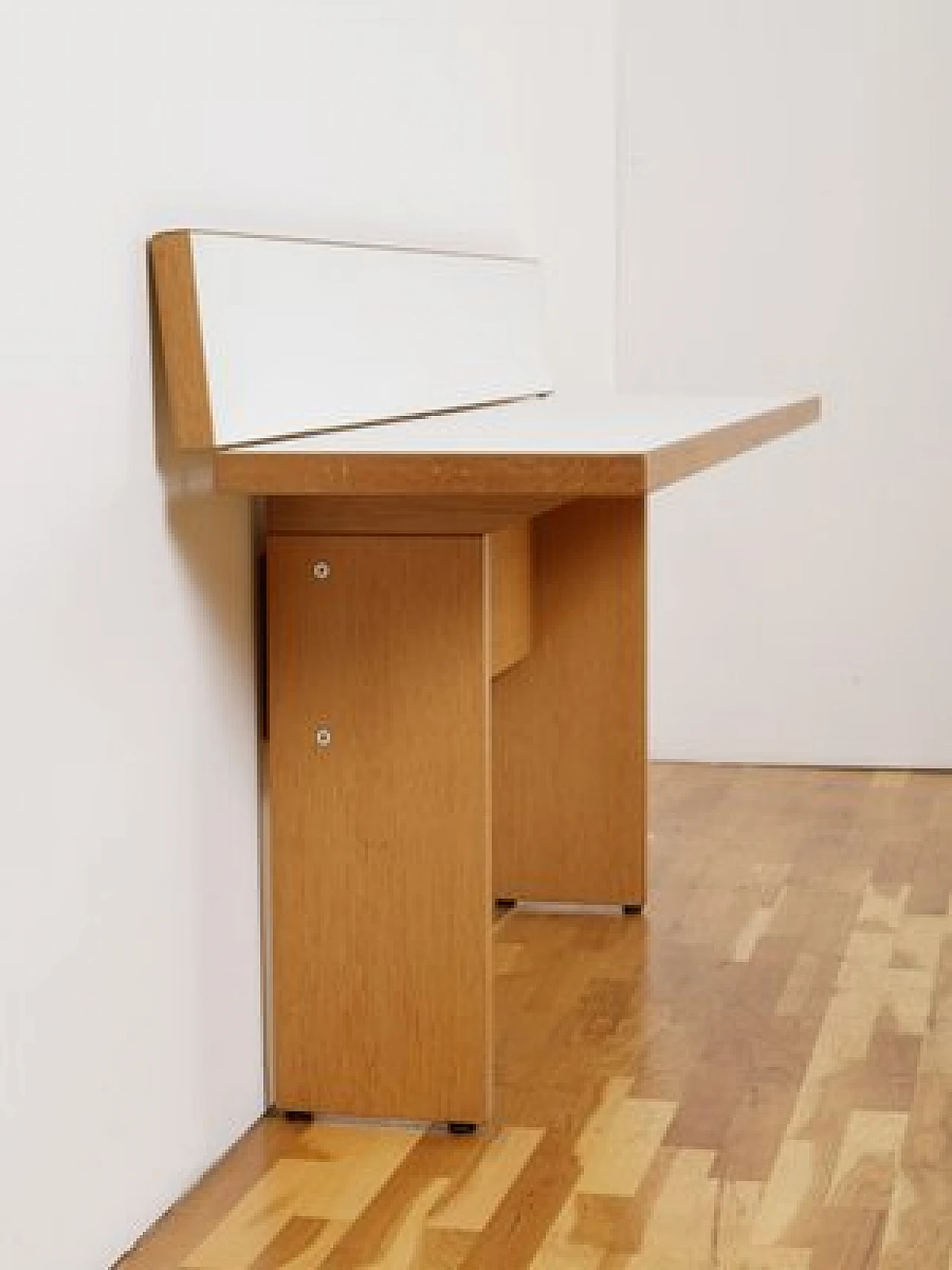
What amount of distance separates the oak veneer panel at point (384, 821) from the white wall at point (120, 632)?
0.07 m

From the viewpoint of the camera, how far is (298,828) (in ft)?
9.56

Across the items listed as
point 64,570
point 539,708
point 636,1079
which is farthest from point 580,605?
point 64,570

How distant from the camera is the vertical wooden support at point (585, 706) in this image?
3924 mm

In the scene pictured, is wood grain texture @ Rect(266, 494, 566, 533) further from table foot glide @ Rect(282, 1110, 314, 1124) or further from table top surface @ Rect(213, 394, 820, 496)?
table foot glide @ Rect(282, 1110, 314, 1124)

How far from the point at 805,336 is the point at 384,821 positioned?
267 centimetres

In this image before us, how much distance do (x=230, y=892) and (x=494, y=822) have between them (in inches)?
44.6

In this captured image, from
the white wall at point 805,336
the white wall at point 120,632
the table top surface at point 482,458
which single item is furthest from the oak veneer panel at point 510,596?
the white wall at point 805,336

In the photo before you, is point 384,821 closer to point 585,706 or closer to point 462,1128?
point 462,1128

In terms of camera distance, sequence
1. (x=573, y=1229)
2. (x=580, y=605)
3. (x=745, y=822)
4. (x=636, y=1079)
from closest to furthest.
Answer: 1. (x=573, y=1229)
2. (x=636, y=1079)
3. (x=580, y=605)
4. (x=745, y=822)

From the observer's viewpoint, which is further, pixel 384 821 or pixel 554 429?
pixel 554 429

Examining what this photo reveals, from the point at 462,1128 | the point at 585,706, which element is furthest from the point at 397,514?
the point at 585,706

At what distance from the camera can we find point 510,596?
3.72 m

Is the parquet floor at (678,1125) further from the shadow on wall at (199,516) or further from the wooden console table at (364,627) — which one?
the shadow on wall at (199,516)

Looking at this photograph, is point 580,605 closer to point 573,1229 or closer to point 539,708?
point 539,708
